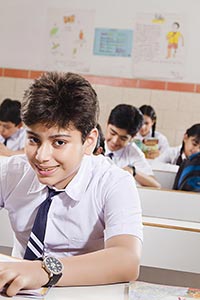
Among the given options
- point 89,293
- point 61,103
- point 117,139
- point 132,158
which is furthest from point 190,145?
point 89,293

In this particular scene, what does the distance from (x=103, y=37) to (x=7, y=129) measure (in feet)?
3.34

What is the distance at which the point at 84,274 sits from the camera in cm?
117

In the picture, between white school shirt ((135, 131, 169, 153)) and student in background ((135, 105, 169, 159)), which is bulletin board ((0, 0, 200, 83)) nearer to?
student in background ((135, 105, 169, 159))

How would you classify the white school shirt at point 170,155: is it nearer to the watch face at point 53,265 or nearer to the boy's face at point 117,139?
the boy's face at point 117,139

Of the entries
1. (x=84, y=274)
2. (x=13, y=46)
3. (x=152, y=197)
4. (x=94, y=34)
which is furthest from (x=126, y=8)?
(x=84, y=274)

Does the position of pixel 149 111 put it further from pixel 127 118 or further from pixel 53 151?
pixel 53 151

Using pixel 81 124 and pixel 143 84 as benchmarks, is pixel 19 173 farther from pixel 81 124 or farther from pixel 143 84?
pixel 143 84

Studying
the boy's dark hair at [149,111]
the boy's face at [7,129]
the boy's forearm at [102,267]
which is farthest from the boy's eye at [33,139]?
the boy's face at [7,129]

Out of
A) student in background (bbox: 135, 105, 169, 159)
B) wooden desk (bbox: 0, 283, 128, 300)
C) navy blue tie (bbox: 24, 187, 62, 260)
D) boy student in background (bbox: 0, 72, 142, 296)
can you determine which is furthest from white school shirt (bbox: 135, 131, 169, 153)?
wooden desk (bbox: 0, 283, 128, 300)

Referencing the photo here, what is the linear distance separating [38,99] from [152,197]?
4.02 ft

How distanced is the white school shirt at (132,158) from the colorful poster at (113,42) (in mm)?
765

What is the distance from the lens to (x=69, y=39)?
4.05 metres

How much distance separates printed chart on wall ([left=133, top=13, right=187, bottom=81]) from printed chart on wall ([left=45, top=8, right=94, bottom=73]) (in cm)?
38

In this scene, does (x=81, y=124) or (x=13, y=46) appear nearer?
(x=81, y=124)
